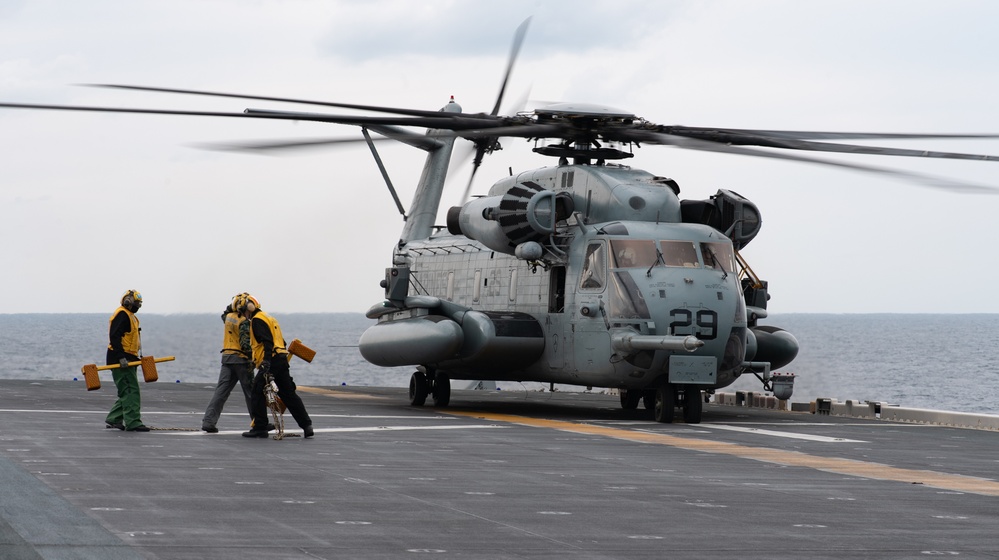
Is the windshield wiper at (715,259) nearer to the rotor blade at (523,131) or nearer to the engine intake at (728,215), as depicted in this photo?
the engine intake at (728,215)

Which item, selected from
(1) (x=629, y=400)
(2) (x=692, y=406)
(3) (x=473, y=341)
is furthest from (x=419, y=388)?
(2) (x=692, y=406)

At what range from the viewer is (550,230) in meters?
23.6

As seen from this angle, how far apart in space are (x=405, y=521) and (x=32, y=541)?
2.81 m

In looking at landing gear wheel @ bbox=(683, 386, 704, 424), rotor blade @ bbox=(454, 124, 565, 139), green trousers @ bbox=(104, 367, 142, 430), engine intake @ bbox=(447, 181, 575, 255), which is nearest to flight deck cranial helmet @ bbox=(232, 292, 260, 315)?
green trousers @ bbox=(104, 367, 142, 430)

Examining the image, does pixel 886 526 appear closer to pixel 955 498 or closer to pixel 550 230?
pixel 955 498

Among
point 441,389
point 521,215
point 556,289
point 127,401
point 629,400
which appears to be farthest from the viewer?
point 441,389

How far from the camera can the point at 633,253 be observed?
22.9 m

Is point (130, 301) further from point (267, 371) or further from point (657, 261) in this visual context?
point (657, 261)

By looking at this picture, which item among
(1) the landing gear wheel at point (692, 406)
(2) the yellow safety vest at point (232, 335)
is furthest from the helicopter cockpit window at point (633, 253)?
(2) the yellow safety vest at point (232, 335)

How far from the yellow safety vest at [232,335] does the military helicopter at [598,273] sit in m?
2.75

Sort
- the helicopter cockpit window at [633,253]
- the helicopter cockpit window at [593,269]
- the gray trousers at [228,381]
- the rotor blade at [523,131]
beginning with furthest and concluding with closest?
1. the helicopter cockpit window at [593,269]
2. the helicopter cockpit window at [633,253]
3. the rotor blade at [523,131]
4. the gray trousers at [228,381]

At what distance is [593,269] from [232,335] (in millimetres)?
6697

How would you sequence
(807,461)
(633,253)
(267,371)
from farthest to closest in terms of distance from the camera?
(633,253) < (267,371) < (807,461)

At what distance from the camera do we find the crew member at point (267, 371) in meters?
18.0
